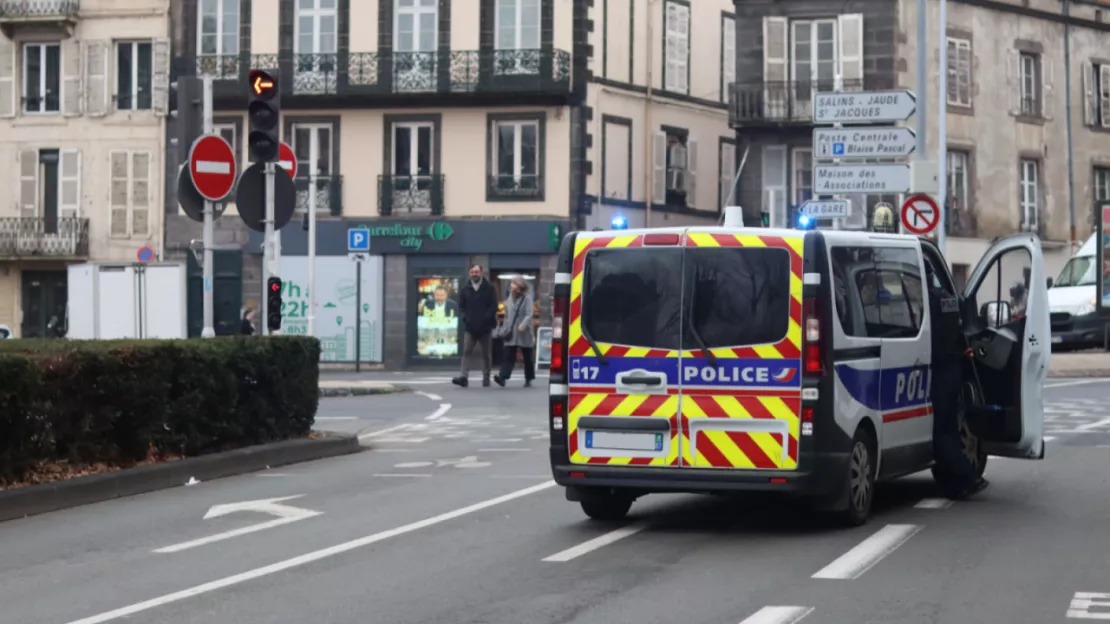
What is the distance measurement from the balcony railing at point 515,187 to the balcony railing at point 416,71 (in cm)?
209

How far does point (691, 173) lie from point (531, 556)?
38.3 meters

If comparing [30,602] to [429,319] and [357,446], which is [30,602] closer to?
[357,446]

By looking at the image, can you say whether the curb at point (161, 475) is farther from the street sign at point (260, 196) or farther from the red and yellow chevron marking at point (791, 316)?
the red and yellow chevron marking at point (791, 316)

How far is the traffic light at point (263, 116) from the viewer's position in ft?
56.7

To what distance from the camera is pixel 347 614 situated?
327 inches

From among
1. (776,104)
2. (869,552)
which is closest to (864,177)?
(869,552)

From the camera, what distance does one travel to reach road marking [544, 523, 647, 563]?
33.0 ft

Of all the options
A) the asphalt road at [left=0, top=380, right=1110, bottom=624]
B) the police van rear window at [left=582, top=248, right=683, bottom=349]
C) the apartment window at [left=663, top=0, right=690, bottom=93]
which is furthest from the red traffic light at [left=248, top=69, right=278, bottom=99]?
the apartment window at [left=663, top=0, right=690, bottom=93]

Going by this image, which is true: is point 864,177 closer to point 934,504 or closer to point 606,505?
point 934,504

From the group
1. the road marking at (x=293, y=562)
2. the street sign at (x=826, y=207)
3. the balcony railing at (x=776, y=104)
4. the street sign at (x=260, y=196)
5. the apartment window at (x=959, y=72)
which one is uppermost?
the apartment window at (x=959, y=72)

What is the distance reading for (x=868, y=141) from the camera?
23703 millimetres

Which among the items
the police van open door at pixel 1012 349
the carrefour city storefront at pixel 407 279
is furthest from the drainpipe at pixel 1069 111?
the police van open door at pixel 1012 349

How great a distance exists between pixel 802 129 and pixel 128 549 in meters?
37.7

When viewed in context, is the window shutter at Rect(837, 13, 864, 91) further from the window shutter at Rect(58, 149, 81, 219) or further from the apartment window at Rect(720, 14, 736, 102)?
the window shutter at Rect(58, 149, 81, 219)
